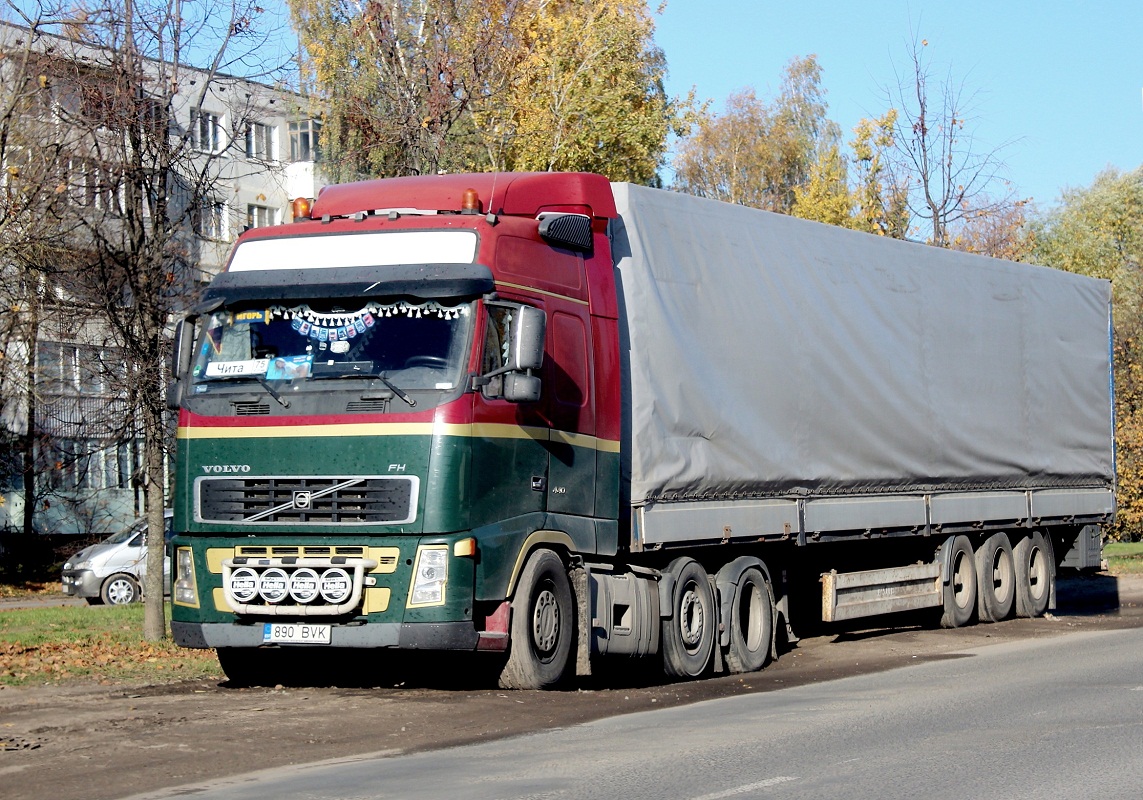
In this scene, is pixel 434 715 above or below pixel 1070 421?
below

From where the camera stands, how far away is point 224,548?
35.9ft

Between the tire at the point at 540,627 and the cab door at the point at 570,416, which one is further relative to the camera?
the cab door at the point at 570,416

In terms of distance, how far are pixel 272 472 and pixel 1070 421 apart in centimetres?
1253

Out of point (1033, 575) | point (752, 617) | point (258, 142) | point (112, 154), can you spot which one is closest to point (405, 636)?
point (752, 617)

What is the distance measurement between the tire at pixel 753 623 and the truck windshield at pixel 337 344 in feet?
14.4

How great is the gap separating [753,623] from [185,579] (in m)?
5.52

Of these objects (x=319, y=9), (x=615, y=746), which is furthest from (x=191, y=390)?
(x=319, y=9)

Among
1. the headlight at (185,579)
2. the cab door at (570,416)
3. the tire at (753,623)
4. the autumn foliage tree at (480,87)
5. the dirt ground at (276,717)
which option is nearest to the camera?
the dirt ground at (276,717)

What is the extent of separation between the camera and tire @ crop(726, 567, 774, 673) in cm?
1372

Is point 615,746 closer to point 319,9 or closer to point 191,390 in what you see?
point 191,390

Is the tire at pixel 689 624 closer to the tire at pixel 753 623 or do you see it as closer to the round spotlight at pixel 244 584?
the tire at pixel 753 623

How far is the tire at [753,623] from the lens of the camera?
1372 cm

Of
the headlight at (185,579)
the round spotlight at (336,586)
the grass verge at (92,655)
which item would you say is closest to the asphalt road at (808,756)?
the round spotlight at (336,586)

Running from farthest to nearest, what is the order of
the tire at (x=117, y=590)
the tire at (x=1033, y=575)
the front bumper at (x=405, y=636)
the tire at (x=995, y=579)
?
the tire at (x=117, y=590)
the tire at (x=1033, y=575)
the tire at (x=995, y=579)
the front bumper at (x=405, y=636)
